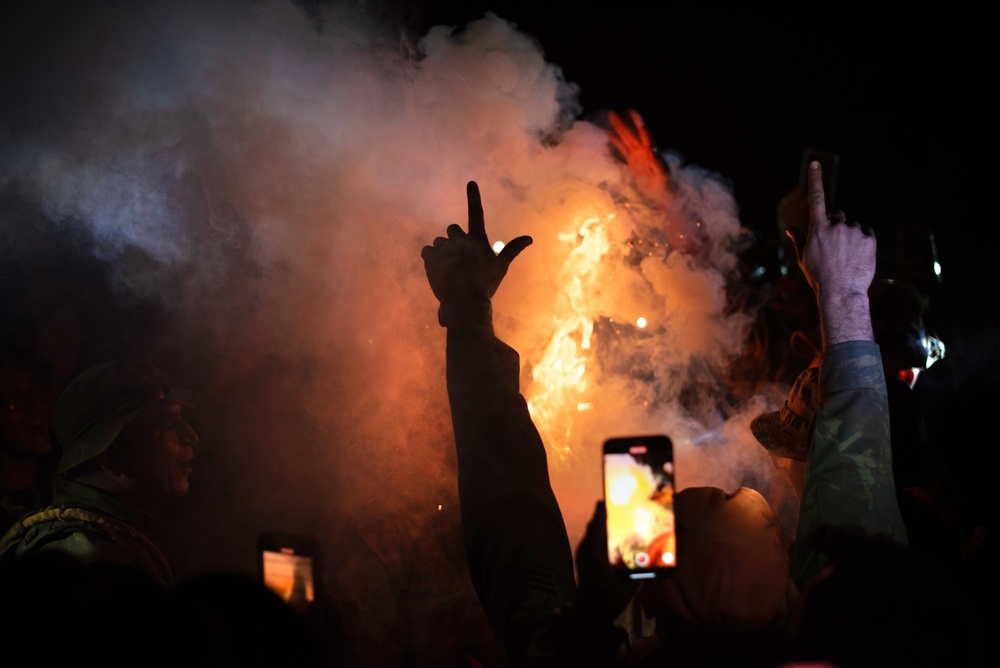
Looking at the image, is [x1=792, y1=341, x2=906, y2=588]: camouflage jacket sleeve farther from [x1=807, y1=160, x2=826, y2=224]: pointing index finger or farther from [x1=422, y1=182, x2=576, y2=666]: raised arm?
[x1=422, y1=182, x2=576, y2=666]: raised arm

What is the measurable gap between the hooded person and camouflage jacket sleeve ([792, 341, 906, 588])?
196 centimetres

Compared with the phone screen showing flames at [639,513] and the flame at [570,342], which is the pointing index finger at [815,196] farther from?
the flame at [570,342]

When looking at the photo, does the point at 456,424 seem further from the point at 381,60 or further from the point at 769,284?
the point at 769,284

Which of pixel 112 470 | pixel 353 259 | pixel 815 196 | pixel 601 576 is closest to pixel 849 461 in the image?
pixel 601 576

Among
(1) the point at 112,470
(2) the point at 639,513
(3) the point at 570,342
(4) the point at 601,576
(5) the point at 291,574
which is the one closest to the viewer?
(2) the point at 639,513

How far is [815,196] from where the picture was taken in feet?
7.27

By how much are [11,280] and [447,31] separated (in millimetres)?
2417

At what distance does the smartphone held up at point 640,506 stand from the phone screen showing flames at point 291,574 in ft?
5.57

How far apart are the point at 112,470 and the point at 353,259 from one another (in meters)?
1.62

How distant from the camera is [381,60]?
12.2 ft

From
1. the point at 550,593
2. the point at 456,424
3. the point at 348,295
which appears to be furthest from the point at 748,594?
the point at 348,295

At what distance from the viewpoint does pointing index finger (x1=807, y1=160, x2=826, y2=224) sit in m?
2.17

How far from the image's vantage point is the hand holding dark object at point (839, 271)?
200 cm

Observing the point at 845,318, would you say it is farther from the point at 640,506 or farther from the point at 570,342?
the point at 570,342
